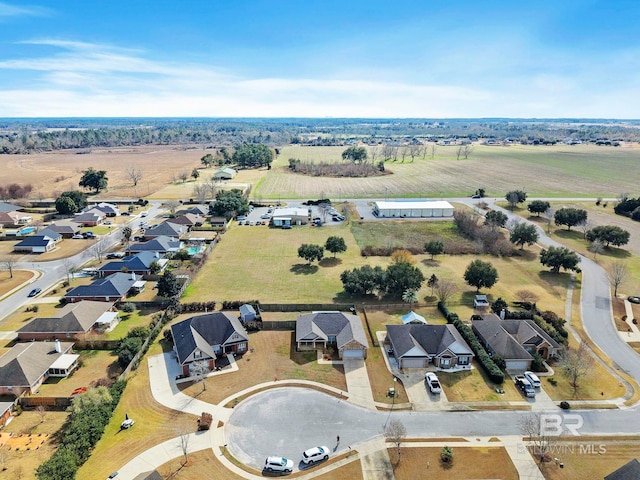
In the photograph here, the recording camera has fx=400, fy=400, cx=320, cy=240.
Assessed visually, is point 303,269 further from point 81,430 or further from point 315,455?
point 81,430

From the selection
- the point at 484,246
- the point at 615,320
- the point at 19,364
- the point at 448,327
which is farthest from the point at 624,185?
the point at 19,364

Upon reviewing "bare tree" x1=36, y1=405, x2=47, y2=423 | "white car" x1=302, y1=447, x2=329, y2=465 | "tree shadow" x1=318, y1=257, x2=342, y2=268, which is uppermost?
"tree shadow" x1=318, y1=257, x2=342, y2=268

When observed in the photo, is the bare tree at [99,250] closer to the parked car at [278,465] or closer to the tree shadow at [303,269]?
the tree shadow at [303,269]

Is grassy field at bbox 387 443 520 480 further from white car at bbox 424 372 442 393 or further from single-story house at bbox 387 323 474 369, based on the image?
single-story house at bbox 387 323 474 369

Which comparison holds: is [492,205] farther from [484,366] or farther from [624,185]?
[484,366]

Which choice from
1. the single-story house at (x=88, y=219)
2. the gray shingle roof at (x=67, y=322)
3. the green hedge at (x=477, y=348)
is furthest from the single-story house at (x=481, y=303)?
the single-story house at (x=88, y=219)

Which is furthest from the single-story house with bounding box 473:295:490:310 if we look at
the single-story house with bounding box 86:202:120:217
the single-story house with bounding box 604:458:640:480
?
the single-story house with bounding box 86:202:120:217
